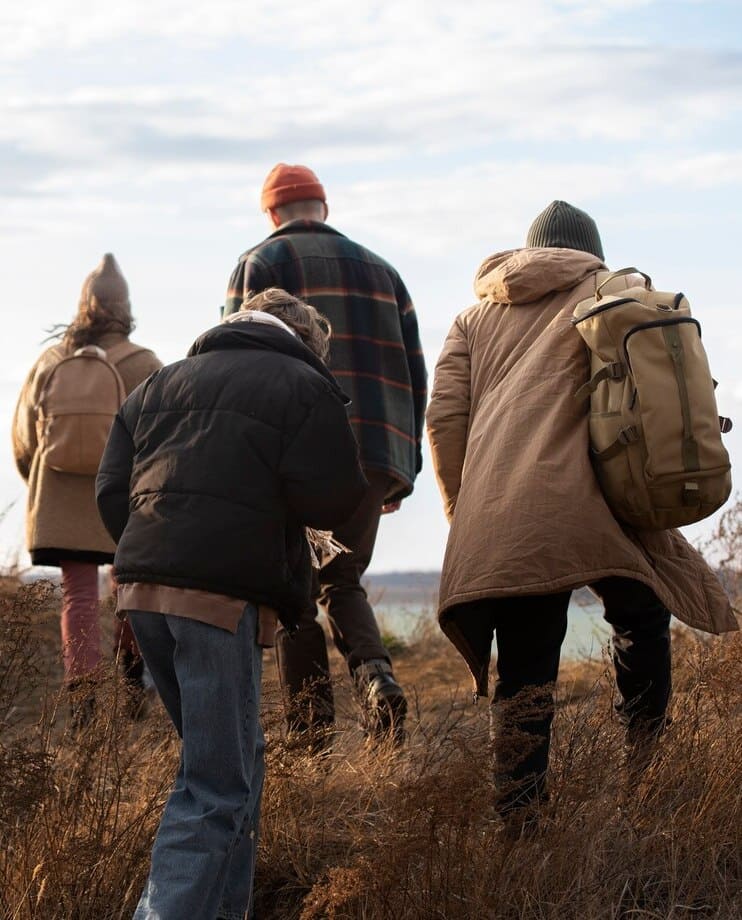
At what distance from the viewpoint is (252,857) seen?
3.78m

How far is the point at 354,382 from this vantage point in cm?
563

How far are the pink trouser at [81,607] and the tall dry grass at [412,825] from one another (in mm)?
1447

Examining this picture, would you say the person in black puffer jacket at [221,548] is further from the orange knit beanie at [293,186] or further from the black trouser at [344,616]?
the orange knit beanie at [293,186]

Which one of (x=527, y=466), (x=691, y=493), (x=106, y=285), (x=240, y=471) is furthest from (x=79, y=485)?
(x=691, y=493)

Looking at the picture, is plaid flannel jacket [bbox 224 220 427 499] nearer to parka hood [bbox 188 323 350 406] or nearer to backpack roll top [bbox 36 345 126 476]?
backpack roll top [bbox 36 345 126 476]

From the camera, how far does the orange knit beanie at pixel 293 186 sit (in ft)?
19.4

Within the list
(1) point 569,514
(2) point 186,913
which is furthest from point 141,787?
(1) point 569,514

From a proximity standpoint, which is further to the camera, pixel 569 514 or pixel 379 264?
pixel 379 264

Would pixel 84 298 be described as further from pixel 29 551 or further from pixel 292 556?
pixel 292 556

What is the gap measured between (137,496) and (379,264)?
239 cm

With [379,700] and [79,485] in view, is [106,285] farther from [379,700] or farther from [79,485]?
[379,700]

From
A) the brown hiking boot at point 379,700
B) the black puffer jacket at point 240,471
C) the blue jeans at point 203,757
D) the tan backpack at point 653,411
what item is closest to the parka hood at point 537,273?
the tan backpack at point 653,411

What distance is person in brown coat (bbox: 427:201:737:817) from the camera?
402 centimetres

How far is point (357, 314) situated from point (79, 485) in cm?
159
